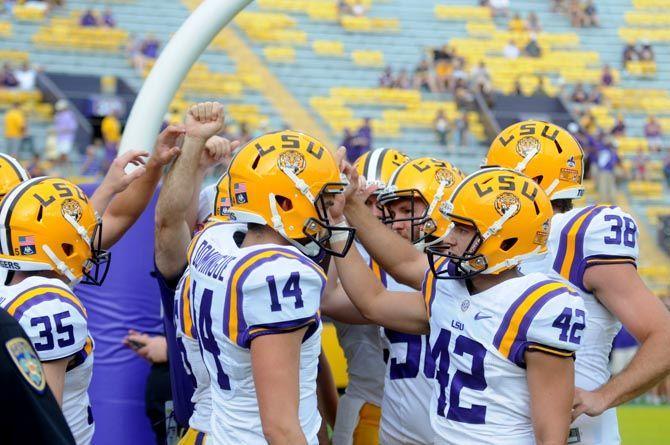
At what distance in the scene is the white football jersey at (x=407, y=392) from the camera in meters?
4.11

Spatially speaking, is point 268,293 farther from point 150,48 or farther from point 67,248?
point 150,48

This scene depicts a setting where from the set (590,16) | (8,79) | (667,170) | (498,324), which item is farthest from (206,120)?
(590,16)

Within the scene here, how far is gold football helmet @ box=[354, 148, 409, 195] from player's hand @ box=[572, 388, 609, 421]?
1437 mm

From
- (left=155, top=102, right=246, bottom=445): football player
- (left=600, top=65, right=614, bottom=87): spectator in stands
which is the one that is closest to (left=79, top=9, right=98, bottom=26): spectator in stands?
(left=600, top=65, right=614, bottom=87): spectator in stands

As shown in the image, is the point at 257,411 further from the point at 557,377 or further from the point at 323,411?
the point at 323,411

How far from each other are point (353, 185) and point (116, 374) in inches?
70.9

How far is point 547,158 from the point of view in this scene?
4.05 m

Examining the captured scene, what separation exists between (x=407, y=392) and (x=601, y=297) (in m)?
0.91

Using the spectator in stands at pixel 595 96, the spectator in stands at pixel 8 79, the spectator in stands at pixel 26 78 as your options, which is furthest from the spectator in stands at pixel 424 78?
the spectator in stands at pixel 8 79

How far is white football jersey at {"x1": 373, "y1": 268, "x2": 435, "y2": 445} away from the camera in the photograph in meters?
4.11

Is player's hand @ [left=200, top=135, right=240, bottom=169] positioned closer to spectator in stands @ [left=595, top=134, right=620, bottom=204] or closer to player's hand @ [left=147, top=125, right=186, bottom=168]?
player's hand @ [left=147, top=125, right=186, bottom=168]

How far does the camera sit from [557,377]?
10.4 feet

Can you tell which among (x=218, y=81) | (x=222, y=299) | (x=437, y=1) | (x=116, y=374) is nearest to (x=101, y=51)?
(x=218, y=81)

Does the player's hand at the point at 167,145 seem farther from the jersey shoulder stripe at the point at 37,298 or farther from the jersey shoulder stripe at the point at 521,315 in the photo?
the jersey shoulder stripe at the point at 521,315
